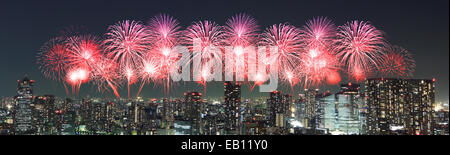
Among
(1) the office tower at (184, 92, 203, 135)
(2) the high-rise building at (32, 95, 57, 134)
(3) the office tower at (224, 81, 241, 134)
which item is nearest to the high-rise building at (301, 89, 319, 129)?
(3) the office tower at (224, 81, 241, 134)

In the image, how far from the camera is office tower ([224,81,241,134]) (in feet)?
84.6

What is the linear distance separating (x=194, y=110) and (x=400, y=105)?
19381 mm

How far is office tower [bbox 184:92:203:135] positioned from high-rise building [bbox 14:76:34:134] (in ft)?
53.7

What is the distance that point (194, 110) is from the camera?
85.2 ft

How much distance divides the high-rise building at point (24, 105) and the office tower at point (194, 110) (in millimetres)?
16356

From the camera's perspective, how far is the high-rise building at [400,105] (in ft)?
91.8

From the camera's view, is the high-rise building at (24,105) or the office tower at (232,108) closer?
the office tower at (232,108)

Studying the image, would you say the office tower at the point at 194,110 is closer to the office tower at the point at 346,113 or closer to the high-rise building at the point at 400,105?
the office tower at the point at 346,113

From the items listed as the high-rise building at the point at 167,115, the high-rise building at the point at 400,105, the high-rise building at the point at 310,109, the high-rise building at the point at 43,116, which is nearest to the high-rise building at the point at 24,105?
the high-rise building at the point at 43,116

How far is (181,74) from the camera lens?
10117 mm

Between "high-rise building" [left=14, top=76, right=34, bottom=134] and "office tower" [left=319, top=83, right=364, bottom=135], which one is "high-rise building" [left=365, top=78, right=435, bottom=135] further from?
"high-rise building" [left=14, top=76, right=34, bottom=134]

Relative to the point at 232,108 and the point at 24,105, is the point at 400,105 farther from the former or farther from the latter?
the point at 24,105

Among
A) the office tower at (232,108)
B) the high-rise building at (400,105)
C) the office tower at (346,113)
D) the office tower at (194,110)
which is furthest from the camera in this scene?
the high-rise building at (400,105)
